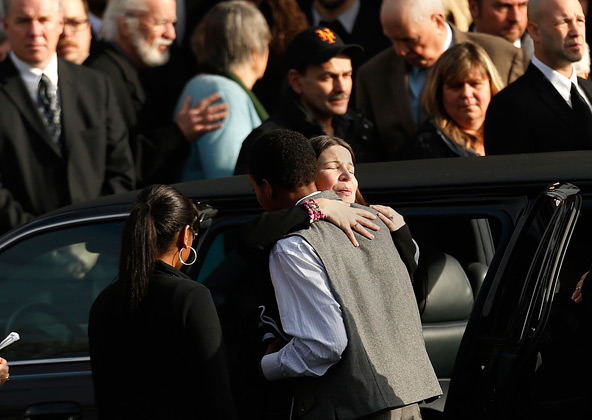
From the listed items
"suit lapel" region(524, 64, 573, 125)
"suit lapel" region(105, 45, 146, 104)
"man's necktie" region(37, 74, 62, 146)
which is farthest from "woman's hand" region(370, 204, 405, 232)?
"suit lapel" region(105, 45, 146, 104)

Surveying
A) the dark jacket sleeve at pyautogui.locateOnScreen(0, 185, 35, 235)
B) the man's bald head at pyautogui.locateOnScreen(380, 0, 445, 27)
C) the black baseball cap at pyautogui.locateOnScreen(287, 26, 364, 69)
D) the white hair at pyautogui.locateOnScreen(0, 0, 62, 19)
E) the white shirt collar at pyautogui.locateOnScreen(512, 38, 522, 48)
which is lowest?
the dark jacket sleeve at pyautogui.locateOnScreen(0, 185, 35, 235)

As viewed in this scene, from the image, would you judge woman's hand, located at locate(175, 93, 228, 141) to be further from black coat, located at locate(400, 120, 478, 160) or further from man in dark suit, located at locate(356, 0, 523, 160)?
black coat, located at locate(400, 120, 478, 160)

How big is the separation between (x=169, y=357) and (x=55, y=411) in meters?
1.09

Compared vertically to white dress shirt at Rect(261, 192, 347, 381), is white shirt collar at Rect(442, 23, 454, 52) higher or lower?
higher

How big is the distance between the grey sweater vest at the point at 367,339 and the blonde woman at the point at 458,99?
7.41 feet

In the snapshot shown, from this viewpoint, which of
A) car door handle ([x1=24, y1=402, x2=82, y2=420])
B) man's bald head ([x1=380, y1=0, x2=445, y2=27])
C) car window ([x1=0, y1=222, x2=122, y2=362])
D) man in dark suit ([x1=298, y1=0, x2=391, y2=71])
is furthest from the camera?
man in dark suit ([x1=298, y1=0, x2=391, y2=71])

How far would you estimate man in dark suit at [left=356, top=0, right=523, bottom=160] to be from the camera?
6.46 m

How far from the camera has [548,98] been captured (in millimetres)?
5348

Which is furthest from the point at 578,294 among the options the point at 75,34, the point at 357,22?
the point at 357,22

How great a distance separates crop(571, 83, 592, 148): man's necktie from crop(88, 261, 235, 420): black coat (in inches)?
96.2

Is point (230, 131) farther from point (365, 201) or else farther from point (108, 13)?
point (365, 201)

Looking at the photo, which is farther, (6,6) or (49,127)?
(6,6)

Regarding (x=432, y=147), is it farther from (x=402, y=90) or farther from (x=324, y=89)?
(x=402, y=90)

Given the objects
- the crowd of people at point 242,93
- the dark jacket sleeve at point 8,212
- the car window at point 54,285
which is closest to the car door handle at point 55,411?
the car window at point 54,285
